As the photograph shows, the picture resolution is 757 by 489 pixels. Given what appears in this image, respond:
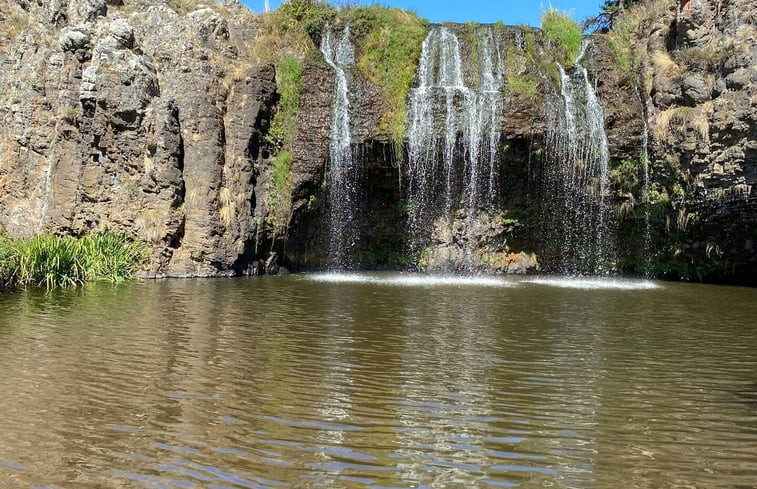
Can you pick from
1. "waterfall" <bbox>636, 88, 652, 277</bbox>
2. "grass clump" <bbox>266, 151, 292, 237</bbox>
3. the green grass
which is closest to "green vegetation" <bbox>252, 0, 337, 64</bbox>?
the green grass

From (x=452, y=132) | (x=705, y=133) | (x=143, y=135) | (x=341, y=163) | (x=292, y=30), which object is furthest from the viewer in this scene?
(x=292, y=30)

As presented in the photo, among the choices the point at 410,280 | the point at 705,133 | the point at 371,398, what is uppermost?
the point at 705,133

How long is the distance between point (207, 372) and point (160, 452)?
2.36 m

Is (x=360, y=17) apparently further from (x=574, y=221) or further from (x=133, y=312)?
(x=133, y=312)

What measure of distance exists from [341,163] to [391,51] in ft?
13.7

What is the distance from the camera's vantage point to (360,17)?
73.2 feet

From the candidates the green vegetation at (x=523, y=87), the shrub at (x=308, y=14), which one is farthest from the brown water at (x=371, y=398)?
the shrub at (x=308, y=14)

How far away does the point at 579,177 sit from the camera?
20.1m

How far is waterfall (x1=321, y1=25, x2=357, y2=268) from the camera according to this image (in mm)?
19984

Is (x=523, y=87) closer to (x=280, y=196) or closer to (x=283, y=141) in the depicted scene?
(x=283, y=141)

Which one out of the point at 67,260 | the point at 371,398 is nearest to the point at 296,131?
the point at 67,260

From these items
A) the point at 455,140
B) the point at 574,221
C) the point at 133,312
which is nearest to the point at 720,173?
the point at 574,221

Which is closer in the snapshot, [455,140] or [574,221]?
[455,140]

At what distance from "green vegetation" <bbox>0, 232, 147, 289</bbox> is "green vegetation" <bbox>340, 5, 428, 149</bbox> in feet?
26.2
